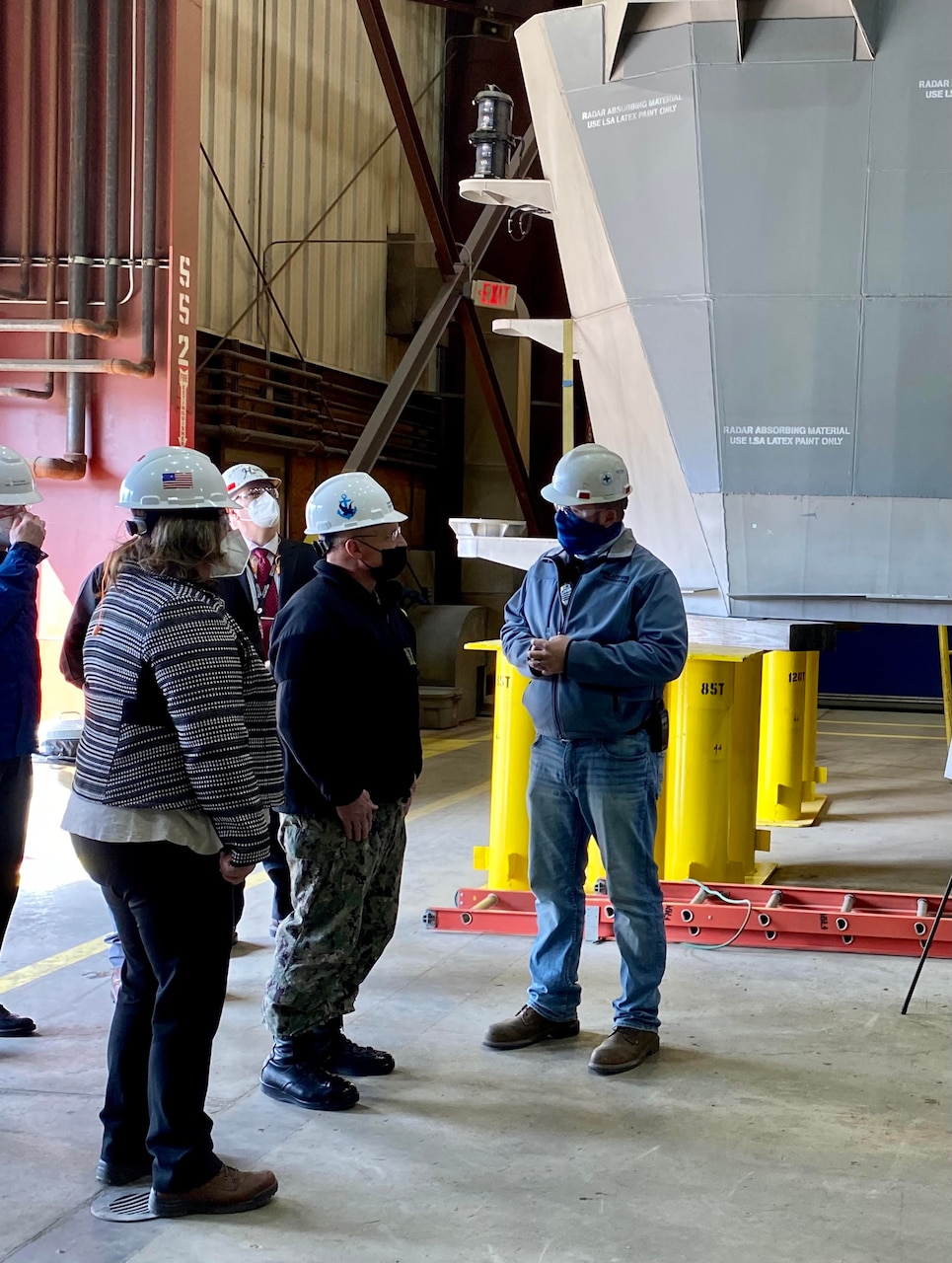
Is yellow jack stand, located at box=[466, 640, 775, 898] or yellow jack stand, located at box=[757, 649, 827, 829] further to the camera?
yellow jack stand, located at box=[757, 649, 827, 829]

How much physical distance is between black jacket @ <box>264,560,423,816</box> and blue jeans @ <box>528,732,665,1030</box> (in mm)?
615

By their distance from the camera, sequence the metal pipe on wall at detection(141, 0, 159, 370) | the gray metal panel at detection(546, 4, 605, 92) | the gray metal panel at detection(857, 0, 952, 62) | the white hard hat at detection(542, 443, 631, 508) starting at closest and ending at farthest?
1. the white hard hat at detection(542, 443, 631, 508)
2. the gray metal panel at detection(857, 0, 952, 62)
3. the gray metal panel at detection(546, 4, 605, 92)
4. the metal pipe on wall at detection(141, 0, 159, 370)

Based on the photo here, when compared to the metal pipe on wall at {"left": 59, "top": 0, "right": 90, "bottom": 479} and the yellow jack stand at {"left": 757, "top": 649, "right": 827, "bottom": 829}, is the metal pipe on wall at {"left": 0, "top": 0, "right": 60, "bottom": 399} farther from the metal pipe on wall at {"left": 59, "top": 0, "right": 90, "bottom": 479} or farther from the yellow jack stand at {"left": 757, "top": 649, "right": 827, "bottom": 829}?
the yellow jack stand at {"left": 757, "top": 649, "right": 827, "bottom": 829}

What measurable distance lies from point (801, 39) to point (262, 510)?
294 cm

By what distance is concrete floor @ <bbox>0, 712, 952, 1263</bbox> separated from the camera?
3223 millimetres

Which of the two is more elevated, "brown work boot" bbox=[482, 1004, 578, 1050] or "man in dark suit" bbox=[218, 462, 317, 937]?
"man in dark suit" bbox=[218, 462, 317, 937]

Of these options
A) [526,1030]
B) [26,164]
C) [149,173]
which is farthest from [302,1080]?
[26,164]

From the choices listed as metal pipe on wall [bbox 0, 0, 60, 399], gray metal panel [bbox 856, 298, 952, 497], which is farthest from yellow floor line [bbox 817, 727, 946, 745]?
metal pipe on wall [bbox 0, 0, 60, 399]

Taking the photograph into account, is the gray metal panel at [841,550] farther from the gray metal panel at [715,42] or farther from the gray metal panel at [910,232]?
the gray metal panel at [715,42]

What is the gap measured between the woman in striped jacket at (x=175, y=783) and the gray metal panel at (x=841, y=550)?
3.20 meters

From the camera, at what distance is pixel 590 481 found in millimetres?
4422

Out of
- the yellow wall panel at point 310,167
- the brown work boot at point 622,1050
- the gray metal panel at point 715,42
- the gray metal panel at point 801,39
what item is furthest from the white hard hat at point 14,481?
the yellow wall panel at point 310,167

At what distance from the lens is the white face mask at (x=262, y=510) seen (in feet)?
17.3

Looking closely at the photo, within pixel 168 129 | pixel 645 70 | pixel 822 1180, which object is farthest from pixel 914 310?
pixel 168 129
